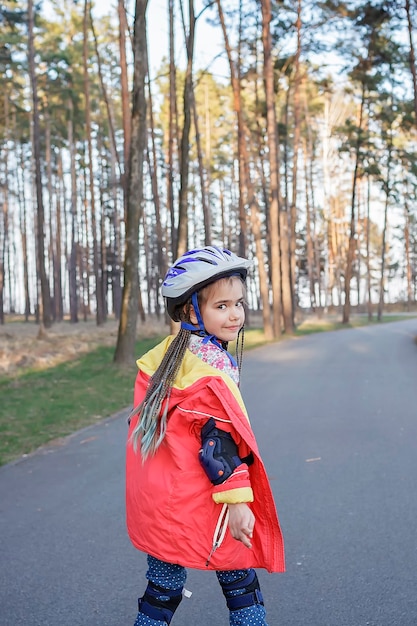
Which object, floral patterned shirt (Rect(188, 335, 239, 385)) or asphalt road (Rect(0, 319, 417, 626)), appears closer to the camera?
floral patterned shirt (Rect(188, 335, 239, 385))

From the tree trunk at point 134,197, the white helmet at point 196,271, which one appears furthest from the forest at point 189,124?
the white helmet at point 196,271

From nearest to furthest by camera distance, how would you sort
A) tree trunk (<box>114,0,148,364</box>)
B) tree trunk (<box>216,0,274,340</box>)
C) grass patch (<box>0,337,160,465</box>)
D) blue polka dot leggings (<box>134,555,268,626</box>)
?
1. blue polka dot leggings (<box>134,555,268,626</box>)
2. grass patch (<box>0,337,160,465</box>)
3. tree trunk (<box>114,0,148,364</box>)
4. tree trunk (<box>216,0,274,340</box>)

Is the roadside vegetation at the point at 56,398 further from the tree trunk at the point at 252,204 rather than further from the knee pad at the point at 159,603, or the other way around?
the tree trunk at the point at 252,204

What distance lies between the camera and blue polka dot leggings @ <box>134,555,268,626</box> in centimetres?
271

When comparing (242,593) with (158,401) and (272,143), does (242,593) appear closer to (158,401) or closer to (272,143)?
(158,401)

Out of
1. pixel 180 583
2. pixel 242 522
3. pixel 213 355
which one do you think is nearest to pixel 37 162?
pixel 213 355

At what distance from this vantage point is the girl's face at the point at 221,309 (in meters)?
2.86

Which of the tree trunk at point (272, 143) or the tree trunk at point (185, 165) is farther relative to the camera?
the tree trunk at point (272, 143)

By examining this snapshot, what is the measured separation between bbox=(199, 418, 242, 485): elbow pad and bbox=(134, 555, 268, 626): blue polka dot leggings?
456 mm

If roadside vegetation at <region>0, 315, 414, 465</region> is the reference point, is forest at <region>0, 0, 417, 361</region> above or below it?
above

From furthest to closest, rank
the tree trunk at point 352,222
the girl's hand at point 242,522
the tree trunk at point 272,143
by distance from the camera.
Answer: the tree trunk at point 352,222 < the tree trunk at point 272,143 < the girl's hand at point 242,522

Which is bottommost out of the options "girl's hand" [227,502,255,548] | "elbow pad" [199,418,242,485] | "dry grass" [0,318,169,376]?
"dry grass" [0,318,169,376]

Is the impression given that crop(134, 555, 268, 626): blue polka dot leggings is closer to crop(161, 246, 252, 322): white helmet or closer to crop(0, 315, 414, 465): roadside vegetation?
crop(161, 246, 252, 322): white helmet

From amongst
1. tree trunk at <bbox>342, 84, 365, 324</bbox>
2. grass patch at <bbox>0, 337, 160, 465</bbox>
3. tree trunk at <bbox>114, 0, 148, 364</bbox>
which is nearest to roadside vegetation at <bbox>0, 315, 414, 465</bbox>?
grass patch at <bbox>0, 337, 160, 465</bbox>
